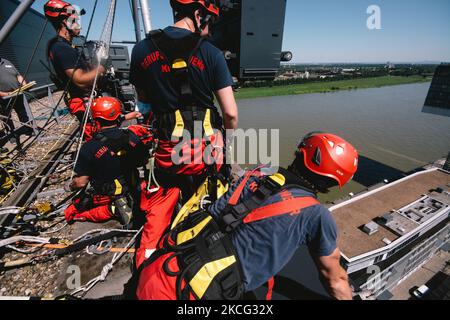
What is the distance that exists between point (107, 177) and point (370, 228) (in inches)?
724

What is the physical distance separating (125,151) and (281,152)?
3117cm

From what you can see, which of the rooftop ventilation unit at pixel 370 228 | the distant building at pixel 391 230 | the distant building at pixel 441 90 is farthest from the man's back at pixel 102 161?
the distant building at pixel 441 90

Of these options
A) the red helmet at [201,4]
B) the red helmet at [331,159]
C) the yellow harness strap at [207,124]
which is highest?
the red helmet at [201,4]

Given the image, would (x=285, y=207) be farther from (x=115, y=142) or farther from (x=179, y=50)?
(x=115, y=142)

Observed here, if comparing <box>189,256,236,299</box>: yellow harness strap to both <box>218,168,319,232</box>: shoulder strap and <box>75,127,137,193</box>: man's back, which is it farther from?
<box>75,127,137,193</box>: man's back

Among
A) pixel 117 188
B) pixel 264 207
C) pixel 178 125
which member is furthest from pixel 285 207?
pixel 117 188

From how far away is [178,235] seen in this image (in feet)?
6.20

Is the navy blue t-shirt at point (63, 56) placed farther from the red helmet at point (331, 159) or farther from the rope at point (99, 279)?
the red helmet at point (331, 159)

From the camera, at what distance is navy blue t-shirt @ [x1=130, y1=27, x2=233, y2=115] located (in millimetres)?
2010

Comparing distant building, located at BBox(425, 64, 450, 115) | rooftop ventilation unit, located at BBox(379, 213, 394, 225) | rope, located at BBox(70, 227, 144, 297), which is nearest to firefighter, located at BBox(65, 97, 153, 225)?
rope, located at BBox(70, 227, 144, 297)

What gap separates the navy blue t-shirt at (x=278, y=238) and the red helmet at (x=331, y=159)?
0.29 meters

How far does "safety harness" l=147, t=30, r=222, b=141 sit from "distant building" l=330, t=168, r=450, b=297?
14.5 meters

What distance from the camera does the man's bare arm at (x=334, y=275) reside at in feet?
5.48
